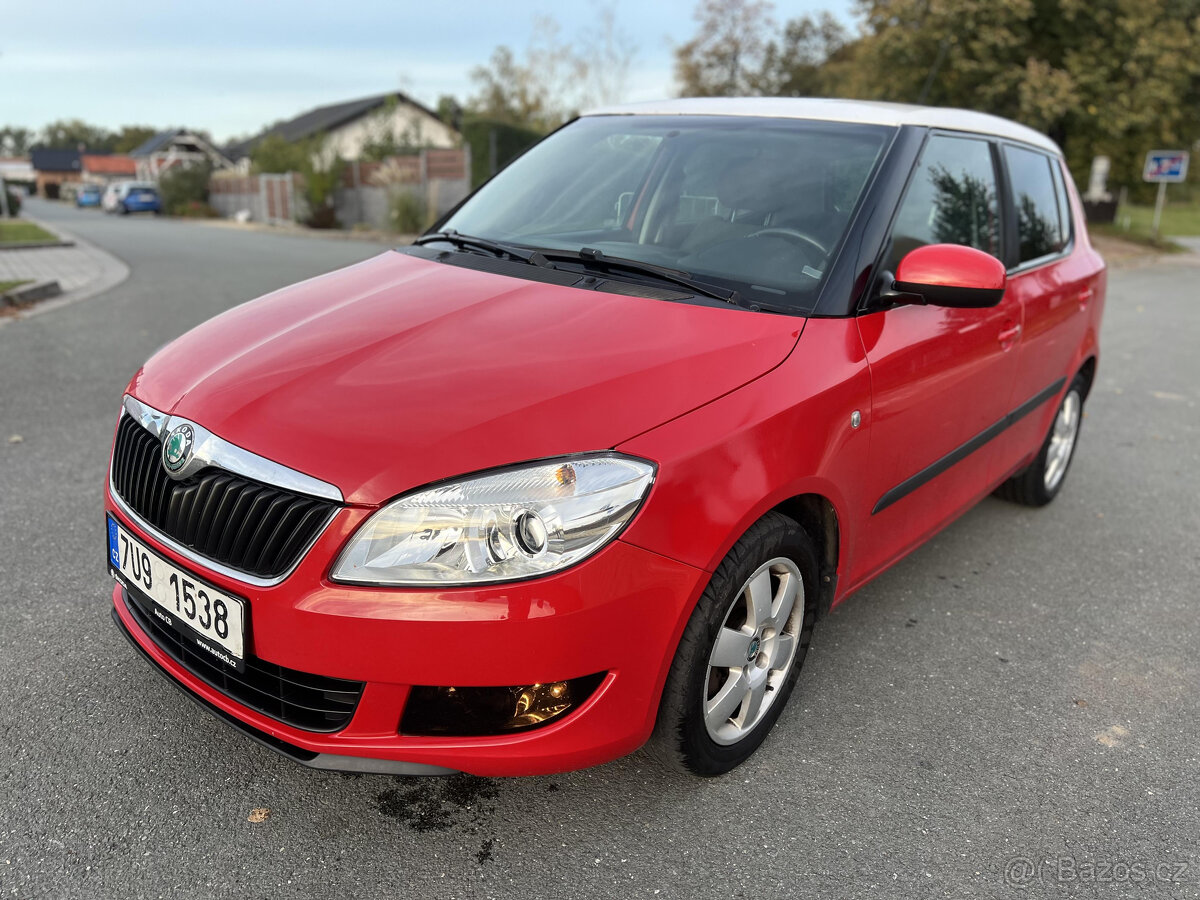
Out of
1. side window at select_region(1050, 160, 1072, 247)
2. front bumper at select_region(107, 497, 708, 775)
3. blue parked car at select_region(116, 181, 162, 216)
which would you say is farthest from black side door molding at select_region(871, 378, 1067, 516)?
blue parked car at select_region(116, 181, 162, 216)

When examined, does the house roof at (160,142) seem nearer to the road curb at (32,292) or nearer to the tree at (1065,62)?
the tree at (1065,62)

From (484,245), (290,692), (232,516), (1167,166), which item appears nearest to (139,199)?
(1167,166)

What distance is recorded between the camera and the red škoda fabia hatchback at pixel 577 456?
1.71 m

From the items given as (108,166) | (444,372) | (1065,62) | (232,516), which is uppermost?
(1065,62)

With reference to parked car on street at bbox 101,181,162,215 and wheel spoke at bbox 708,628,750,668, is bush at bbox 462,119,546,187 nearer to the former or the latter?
wheel spoke at bbox 708,628,750,668

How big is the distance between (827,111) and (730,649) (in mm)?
1828

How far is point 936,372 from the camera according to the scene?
2.63 m

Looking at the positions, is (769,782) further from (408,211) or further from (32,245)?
(408,211)

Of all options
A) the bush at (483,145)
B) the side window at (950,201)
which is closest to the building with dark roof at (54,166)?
the bush at (483,145)

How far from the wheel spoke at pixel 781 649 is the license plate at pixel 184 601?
1.24 meters

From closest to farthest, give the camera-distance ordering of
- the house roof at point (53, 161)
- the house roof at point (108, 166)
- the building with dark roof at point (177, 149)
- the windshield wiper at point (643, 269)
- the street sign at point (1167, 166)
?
the windshield wiper at point (643, 269) < the street sign at point (1167, 166) < the building with dark roof at point (177, 149) < the house roof at point (108, 166) < the house roof at point (53, 161)

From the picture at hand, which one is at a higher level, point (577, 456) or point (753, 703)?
point (577, 456)

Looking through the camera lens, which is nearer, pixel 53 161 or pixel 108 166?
pixel 108 166

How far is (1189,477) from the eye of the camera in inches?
190
